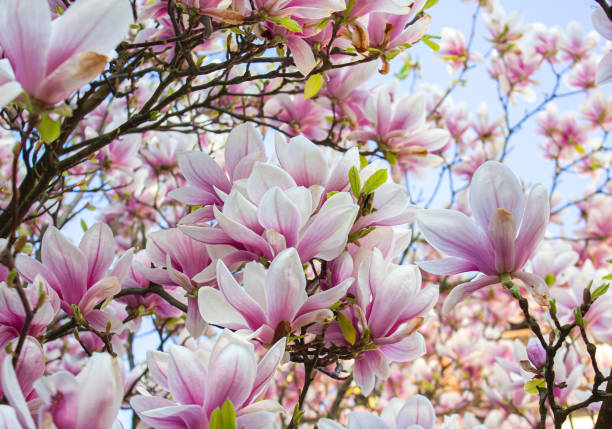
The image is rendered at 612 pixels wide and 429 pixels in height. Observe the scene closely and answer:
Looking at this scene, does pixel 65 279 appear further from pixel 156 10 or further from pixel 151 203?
pixel 151 203

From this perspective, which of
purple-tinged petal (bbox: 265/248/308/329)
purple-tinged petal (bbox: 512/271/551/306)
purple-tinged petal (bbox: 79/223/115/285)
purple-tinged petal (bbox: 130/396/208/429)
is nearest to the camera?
purple-tinged petal (bbox: 130/396/208/429)

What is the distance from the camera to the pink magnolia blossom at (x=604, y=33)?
0.97 metres

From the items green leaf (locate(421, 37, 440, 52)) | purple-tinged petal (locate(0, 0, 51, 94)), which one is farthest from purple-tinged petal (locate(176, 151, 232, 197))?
green leaf (locate(421, 37, 440, 52))

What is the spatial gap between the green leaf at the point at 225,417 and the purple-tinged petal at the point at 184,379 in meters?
0.08

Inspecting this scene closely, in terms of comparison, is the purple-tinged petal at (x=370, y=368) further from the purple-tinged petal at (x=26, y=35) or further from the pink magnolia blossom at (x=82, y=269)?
the purple-tinged petal at (x=26, y=35)

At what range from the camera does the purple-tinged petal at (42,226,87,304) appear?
0.91 meters

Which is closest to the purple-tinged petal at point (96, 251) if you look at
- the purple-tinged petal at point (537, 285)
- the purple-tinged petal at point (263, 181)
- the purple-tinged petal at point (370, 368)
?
the purple-tinged petal at point (263, 181)

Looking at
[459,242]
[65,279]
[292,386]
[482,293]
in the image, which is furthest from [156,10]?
[292,386]

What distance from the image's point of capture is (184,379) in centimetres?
68

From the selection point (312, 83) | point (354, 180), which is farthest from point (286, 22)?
point (354, 180)

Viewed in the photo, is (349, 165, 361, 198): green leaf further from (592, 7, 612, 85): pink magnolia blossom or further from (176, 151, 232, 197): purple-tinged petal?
(592, 7, 612, 85): pink magnolia blossom

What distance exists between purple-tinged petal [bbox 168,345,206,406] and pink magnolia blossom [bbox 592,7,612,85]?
3.08ft

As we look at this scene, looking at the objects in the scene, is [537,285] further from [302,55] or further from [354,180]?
[302,55]

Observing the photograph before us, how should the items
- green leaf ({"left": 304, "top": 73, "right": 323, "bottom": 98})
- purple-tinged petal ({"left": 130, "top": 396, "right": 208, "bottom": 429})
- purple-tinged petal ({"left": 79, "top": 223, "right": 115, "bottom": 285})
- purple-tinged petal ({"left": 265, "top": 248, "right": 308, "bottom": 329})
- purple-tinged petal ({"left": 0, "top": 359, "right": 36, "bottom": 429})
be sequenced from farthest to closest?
green leaf ({"left": 304, "top": 73, "right": 323, "bottom": 98})
purple-tinged petal ({"left": 79, "top": 223, "right": 115, "bottom": 285})
purple-tinged petal ({"left": 265, "top": 248, "right": 308, "bottom": 329})
purple-tinged petal ({"left": 130, "top": 396, "right": 208, "bottom": 429})
purple-tinged petal ({"left": 0, "top": 359, "right": 36, "bottom": 429})
